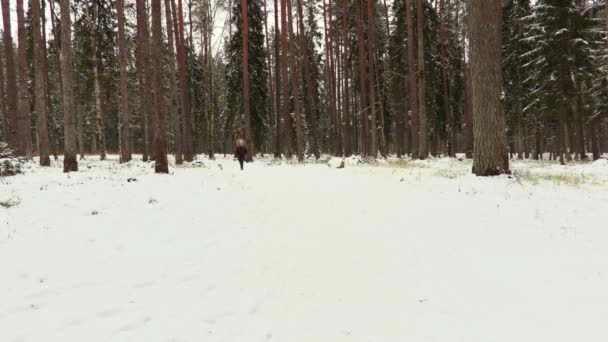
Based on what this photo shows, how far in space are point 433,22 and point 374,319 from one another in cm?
2728

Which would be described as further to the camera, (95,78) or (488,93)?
(95,78)

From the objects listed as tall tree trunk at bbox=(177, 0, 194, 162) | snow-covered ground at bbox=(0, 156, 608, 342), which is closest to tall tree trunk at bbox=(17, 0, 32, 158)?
tall tree trunk at bbox=(177, 0, 194, 162)

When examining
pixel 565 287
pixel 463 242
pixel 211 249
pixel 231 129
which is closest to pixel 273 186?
pixel 211 249

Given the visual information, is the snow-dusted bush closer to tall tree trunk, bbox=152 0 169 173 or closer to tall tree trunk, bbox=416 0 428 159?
tall tree trunk, bbox=152 0 169 173

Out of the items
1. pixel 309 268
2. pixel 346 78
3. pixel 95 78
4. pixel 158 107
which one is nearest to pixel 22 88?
pixel 95 78

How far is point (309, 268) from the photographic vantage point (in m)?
4.07

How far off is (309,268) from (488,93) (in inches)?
284

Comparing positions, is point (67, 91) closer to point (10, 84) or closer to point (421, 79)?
point (10, 84)

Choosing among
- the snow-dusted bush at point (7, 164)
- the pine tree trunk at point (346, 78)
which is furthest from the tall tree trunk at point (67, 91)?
the pine tree trunk at point (346, 78)

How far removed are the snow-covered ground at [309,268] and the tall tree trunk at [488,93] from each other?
1619 mm

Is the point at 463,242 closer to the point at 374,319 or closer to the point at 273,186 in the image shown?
→ the point at 374,319

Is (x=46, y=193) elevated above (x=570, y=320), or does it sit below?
above

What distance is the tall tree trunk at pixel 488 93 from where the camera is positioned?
8.61 metres

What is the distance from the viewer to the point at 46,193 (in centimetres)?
752
